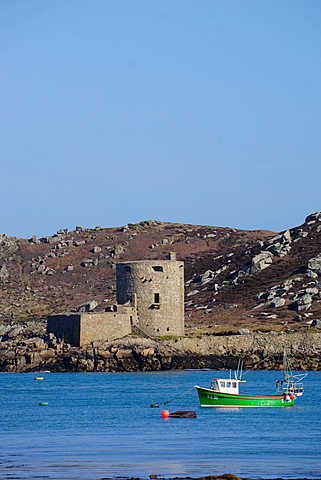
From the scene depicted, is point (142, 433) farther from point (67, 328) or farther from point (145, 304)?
point (145, 304)

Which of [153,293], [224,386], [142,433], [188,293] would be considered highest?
[188,293]

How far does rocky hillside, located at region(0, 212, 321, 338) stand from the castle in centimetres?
1048

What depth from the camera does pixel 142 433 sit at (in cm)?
3941

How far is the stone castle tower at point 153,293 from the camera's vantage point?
72188mm

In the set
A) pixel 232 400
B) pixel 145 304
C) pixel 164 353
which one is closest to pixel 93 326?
pixel 145 304

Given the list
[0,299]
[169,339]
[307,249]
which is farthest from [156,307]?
[0,299]

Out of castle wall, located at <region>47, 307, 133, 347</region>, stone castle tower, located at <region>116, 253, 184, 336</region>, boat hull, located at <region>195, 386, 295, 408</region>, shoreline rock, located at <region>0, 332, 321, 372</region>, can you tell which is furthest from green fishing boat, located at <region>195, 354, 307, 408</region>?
stone castle tower, located at <region>116, 253, 184, 336</region>

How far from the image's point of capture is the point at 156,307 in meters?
72.4

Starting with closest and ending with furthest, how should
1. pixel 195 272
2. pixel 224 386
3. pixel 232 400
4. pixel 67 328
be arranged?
pixel 232 400 → pixel 224 386 → pixel 67 328 → pixel 195 272

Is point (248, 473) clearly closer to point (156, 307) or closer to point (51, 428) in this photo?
point (51, 428)

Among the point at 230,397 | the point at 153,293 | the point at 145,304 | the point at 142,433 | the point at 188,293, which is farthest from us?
the point at 188,293

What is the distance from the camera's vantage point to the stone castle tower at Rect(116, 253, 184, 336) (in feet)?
237

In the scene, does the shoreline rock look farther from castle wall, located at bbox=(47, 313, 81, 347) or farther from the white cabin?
the white cabin

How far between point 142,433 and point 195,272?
274 ft
